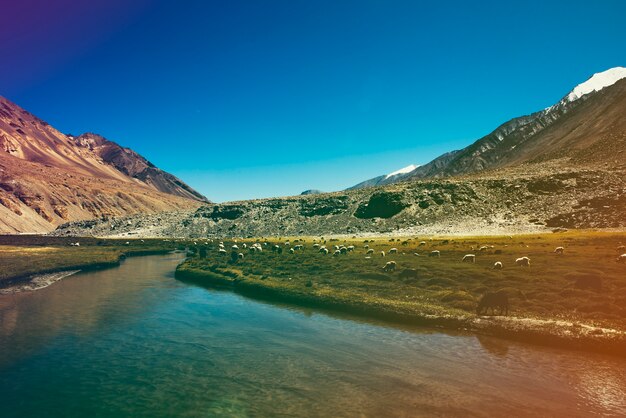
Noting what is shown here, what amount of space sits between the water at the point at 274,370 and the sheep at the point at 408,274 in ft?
42.8

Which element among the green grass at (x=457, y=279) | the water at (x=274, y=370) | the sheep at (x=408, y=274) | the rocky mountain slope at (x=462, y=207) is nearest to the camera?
the water at (x=274, y=370)

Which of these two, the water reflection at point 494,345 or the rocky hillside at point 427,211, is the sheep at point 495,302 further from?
the rocky hillside at point 427,211

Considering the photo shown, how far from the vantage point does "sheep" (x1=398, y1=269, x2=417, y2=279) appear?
1896 inches

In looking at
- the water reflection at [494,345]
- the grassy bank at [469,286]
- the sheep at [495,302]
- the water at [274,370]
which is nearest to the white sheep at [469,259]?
the grassy bank at [469,286]

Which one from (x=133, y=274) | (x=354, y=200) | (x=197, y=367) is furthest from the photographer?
(x=354, y=200)

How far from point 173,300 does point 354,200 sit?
112527 millimetres

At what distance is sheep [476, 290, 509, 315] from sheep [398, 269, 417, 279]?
1221 cm

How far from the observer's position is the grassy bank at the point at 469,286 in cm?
3266

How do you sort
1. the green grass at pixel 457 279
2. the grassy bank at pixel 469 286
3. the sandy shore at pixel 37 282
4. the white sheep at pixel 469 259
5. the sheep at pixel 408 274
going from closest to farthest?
the grassy bank at pixel 469 286, the green grass at pixel 457 279, the sheep at pixel 408 274, the sandy shore at pixel 37 282, the white sheep at pixel 469 259

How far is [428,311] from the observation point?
123 ft

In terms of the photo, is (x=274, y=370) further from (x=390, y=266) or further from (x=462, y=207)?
(x=462, y=207)


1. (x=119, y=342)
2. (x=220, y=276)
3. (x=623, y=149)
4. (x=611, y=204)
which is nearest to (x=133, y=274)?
(x=220, y=276)

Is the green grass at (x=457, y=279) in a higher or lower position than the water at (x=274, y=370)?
higher

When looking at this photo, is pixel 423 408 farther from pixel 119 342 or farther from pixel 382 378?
pixel 119 342
